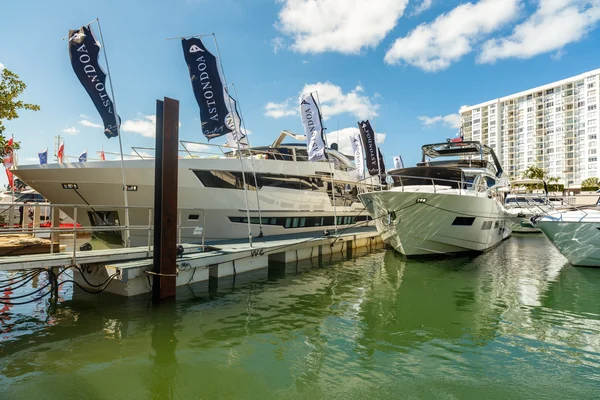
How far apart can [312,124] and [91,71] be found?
9087 millimetres

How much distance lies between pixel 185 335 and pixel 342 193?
62.3 feet

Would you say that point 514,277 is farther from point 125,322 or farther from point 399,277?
point 125,322

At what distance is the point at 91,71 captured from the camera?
38.1 feet

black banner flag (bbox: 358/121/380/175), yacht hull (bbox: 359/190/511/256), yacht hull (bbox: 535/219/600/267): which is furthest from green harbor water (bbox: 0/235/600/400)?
black banner flag (bbox: 358/121/380/175)

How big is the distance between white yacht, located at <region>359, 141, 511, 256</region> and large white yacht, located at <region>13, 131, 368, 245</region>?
2887 mm

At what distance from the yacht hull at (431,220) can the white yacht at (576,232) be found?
255 cm

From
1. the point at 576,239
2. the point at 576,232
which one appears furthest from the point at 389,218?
the point at 576,239

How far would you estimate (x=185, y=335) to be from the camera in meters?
6.70

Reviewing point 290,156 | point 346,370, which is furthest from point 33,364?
point 290,156

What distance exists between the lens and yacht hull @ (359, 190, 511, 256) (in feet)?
46.5

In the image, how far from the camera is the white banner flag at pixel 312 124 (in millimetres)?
16844

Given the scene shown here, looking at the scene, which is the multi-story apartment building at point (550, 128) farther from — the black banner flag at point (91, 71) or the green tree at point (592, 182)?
the black banner flag at point (91, 71)

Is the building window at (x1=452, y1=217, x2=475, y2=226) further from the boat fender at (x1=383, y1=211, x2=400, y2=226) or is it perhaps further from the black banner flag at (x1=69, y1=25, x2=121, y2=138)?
the black banner flag at (x1=69, y1=25, x2=121, y2=138)

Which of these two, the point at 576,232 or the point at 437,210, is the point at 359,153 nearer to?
the point at 437,210
